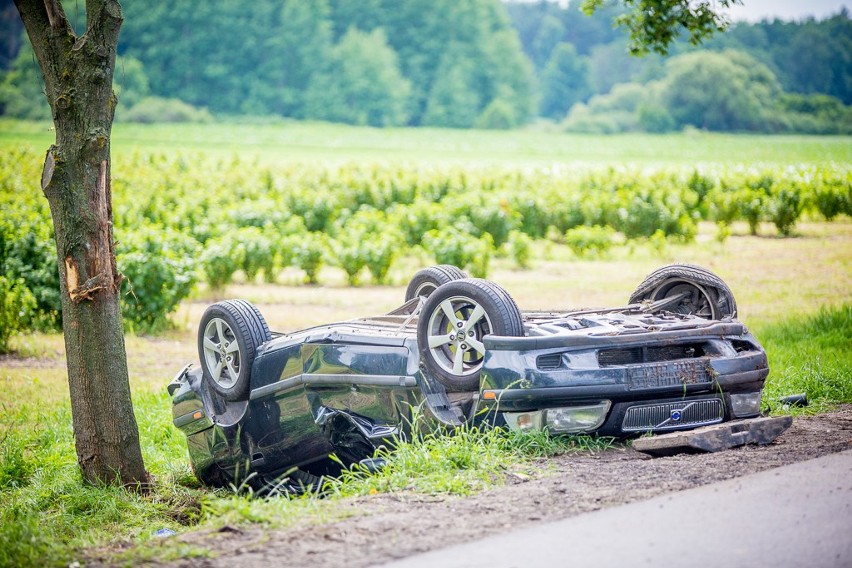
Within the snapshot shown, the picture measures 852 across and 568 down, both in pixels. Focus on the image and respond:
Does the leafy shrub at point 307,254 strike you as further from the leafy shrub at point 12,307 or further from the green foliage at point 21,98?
the green foliage at point 21,98

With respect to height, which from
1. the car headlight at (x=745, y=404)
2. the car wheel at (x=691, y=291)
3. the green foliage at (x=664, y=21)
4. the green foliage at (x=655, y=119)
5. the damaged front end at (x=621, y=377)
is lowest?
the car headlight at (x=745, y=404)

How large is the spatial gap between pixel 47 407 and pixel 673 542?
26.0 feet

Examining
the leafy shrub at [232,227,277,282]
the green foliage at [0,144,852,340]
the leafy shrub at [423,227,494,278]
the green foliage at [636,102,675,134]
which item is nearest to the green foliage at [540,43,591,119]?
the green foliage at [636,102,675,134]

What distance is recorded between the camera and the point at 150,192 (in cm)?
2683

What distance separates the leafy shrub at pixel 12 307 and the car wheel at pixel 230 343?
700 centimetres

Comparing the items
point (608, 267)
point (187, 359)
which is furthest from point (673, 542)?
point (608, 267)

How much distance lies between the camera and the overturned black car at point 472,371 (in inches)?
228

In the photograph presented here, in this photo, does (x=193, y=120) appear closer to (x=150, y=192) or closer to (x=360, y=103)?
(x=360, y=103)

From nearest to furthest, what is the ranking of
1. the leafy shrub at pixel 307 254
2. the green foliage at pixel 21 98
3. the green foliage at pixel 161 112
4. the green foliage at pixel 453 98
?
the leafy shrub at pixel 307 254 < the green foliage at pixel 21 98 < the green foliage at pixel 161 112 < the green foliage at pixel 453 98

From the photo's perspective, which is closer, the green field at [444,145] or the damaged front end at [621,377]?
the damaged front end at [621,377]

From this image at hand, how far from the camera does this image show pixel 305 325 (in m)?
14.6

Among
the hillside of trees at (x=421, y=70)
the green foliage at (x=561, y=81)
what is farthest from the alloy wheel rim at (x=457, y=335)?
the green foliage at (x=561, y=81)

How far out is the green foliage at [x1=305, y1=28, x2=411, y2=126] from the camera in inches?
3910

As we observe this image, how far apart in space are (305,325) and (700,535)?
10614 mm
